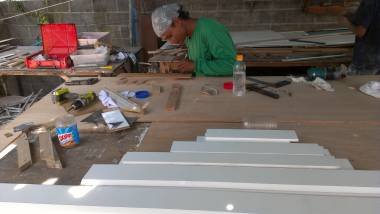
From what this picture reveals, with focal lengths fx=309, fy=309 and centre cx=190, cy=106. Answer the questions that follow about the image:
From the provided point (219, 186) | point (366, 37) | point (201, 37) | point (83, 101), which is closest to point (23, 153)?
point (83, 101)

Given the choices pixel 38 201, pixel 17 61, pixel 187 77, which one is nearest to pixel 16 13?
pixel 17 61

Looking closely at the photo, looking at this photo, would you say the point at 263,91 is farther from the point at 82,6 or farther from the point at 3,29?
the point at 3,29

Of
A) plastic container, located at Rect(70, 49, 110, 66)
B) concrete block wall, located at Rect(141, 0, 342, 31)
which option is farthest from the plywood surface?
concrete block wall, located at Rect(141, 0, 342, 31)

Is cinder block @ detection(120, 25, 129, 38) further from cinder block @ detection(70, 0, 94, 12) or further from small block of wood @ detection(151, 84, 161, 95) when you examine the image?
small block of wood @ detection(151, 84, 161, 95)

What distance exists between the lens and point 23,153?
52.7 inches

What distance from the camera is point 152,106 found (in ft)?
5.98

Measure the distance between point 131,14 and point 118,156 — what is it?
3105 mm

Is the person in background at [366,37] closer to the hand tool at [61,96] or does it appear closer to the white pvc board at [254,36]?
the white pvc board at [254,36]

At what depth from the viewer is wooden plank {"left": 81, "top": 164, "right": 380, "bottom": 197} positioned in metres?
1.00

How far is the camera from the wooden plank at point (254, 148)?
123cm

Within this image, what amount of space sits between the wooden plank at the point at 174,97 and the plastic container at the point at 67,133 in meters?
0.54

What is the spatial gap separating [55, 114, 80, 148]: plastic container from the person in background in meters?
2.51

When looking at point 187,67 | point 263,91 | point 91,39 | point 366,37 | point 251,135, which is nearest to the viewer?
point 251,135

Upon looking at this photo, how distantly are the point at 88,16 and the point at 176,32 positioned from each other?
2624 mm
